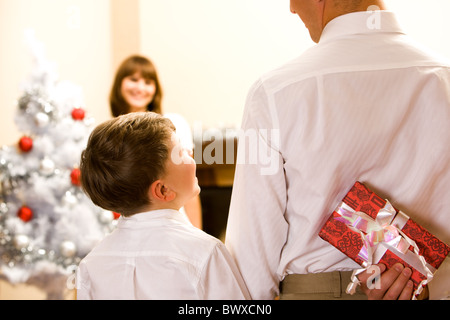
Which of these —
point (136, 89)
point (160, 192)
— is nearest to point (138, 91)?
point (136, 89)

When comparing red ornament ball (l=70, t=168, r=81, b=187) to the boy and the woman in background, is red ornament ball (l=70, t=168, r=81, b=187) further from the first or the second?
the boy

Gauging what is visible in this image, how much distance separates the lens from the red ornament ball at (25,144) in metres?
2.73

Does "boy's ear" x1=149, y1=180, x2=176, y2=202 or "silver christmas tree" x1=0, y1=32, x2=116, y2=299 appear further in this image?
"silver christmas tree" x1=0, y1=32, x2=116, y2=299

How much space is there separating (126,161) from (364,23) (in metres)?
0.62

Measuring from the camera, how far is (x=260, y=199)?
114 centimetres

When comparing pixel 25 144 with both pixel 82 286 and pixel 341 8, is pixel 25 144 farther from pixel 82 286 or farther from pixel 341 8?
pixel 341 8

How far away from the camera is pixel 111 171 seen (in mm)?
1205

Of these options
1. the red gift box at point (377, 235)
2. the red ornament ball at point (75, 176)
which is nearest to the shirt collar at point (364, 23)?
the red gift box at point (377, 235)

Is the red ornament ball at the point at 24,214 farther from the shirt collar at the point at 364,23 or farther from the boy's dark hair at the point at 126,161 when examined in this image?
the shirt collar at the point at 364,23

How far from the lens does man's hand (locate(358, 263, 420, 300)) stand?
106cm

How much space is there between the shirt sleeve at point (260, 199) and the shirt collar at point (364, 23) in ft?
0.74

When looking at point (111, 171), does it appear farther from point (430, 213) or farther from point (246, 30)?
point (246, 30)

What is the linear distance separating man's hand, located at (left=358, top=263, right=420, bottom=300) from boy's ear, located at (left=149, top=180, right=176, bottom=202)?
0.47 meters

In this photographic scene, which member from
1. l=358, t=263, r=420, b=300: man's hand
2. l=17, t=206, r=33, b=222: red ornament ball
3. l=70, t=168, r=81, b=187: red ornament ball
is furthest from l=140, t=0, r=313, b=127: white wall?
l=358, t=263, r=420, b=300: man's hand
